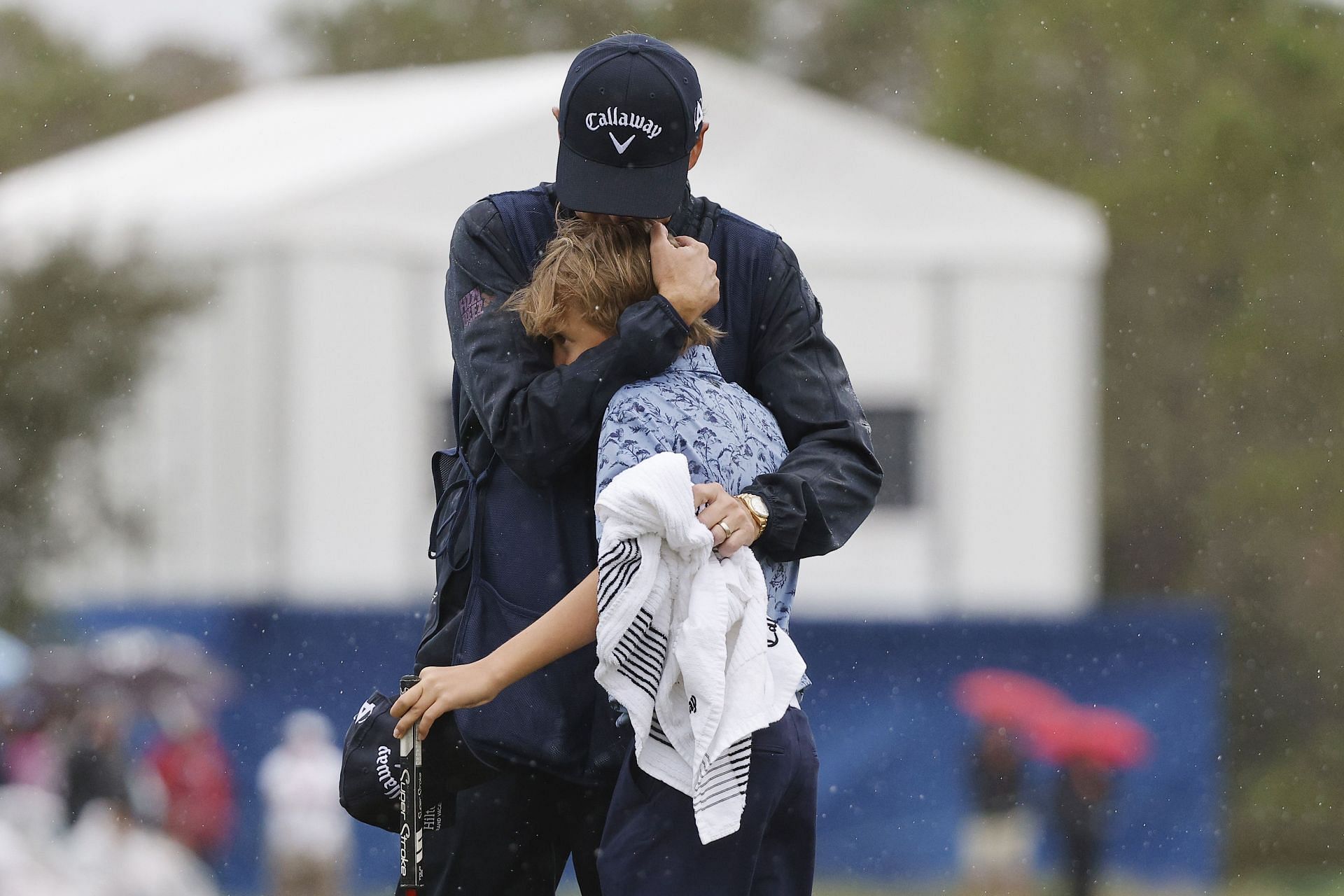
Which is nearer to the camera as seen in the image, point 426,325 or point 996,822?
point 996,822

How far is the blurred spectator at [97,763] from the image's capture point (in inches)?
Answer: 452

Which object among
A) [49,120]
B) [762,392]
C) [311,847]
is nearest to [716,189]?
[311,847]

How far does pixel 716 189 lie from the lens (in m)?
15.4

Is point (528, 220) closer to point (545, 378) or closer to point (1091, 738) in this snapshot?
point (545, 378)

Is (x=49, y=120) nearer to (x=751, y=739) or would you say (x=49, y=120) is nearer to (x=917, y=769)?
(x=917, y=769)

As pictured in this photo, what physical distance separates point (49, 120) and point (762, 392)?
3160 centimetres

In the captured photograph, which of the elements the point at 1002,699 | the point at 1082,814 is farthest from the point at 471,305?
the point at 1082,814

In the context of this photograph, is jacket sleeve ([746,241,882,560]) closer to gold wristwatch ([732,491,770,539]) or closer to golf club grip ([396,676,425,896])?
gold wristwatch ([732,491,770,539])

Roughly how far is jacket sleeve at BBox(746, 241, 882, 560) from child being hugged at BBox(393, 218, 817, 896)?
0.14ft

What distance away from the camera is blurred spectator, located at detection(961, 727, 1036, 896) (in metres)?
13.3

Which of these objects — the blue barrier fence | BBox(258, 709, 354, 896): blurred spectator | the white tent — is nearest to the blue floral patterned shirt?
BBox(258, 709, 354, 896): blurred spectator

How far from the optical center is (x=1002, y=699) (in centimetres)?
1338

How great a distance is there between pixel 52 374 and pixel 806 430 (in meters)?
14.1

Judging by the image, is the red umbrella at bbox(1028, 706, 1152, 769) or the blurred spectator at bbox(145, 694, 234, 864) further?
the red umbrella at bbox(1028, 706, 1152, 769)
